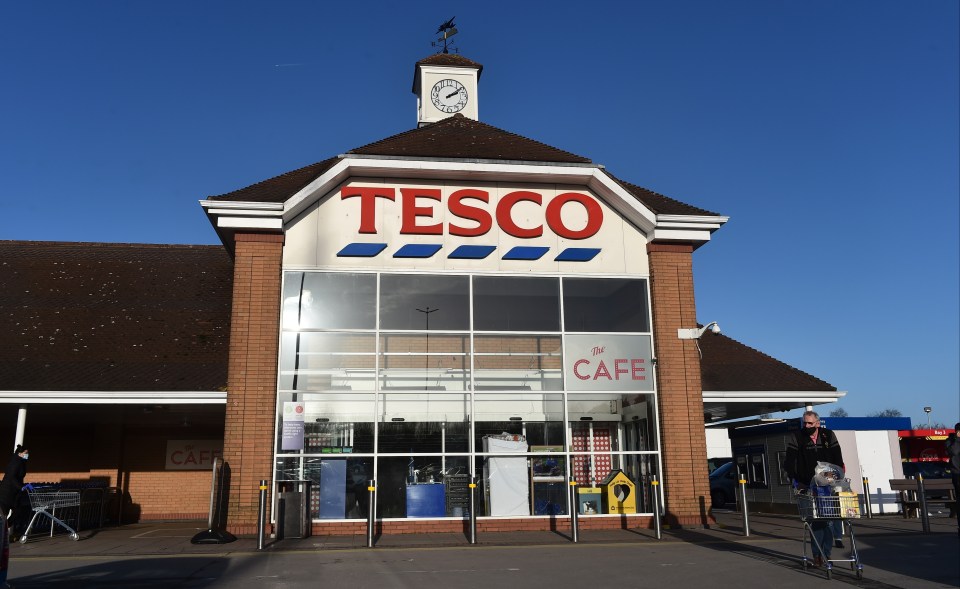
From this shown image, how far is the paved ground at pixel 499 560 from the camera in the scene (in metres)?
9.39

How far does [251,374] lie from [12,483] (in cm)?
409

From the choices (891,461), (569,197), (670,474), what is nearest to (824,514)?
(670,474)

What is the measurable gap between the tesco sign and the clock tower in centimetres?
854

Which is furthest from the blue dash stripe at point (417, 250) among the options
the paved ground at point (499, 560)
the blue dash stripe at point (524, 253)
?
the paved ground at point (499, 560)

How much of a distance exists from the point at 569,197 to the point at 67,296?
11873 millimetres

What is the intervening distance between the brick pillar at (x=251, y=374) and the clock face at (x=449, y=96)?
10.3 m

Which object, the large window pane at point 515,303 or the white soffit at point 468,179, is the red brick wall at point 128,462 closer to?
the white soffit at point 468,179

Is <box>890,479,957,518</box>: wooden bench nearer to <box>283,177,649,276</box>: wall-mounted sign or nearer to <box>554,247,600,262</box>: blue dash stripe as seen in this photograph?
<box>283,177,649,276</box>: wall-mounted sign

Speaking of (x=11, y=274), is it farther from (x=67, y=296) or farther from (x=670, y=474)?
(x=670, y=474)

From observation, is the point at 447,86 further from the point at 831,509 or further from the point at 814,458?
the point at 831,509

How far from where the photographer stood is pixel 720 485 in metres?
26.0

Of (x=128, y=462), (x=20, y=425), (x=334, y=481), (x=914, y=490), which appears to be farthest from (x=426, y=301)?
(x=914, y=490)

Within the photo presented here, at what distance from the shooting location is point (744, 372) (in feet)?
58.3

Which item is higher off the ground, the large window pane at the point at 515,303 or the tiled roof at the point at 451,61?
the tiled roof at the point at 451,61
